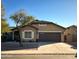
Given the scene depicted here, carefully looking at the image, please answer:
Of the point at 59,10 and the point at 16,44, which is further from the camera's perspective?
the point at 16,44

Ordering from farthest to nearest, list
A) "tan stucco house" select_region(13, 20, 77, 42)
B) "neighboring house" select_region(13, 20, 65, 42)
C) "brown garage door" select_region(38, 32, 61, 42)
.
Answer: "brown garage door" select_region(38, 32, 61, 42), "neighboring house" select_region(13, 20, 65, 42), "tan stucco house" select_region(13, 20, 77, 42)

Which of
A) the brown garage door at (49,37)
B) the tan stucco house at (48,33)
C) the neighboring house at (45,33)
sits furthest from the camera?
the brown garage door at (49,37)

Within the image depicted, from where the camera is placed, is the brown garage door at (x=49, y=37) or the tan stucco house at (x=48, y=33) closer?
the tan stucco house at (x=48, y=33)

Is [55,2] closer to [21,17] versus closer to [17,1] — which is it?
[17,1]

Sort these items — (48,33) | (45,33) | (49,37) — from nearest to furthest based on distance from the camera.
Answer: (49,37) < (45,33) < (48,33)

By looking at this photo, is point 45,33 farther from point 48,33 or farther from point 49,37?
point 49,37

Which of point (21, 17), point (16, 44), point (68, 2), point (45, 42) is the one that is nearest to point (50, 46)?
point (45, 42)

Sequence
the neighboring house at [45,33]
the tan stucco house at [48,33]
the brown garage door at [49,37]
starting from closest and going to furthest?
the tan stucco house at [48,33] → the neighboring house at [45,33] → the brown garage door at [49,37]

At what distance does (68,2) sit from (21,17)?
293cm

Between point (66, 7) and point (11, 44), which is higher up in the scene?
point (66, 7)

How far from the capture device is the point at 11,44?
6719 mm

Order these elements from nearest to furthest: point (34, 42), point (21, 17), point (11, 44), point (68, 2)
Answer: point (68, 2) < point (21, 17) < point (11, 44) < point (34, 42)

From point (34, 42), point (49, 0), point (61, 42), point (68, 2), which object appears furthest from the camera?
point (34, 42)

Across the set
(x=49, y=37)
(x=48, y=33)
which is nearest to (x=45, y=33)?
(x=48, y=33)
